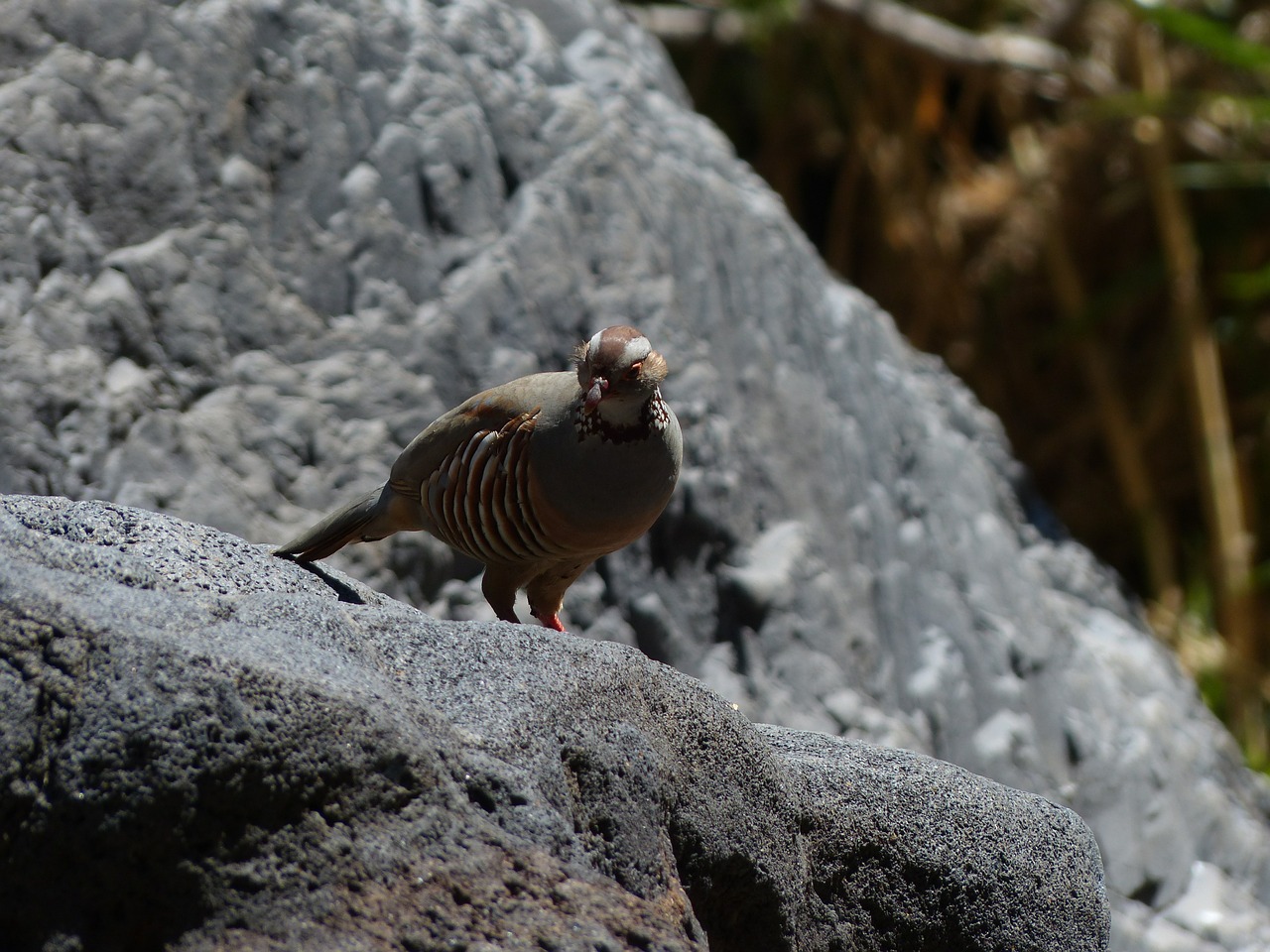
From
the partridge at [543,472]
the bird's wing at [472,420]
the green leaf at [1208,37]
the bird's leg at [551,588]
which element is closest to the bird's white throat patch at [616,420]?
the partridge at [543,472]

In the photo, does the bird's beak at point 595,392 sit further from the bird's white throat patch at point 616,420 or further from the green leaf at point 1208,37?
the green leaf at point 1208,37

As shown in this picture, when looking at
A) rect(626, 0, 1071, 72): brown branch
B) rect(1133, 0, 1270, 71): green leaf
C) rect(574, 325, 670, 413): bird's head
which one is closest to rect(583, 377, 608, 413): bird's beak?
rect(574, 325, 670, 413): bird's head

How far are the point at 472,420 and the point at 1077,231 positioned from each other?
6035 millimetres

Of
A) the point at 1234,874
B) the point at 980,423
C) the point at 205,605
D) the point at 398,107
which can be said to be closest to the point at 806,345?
the point at 980,423

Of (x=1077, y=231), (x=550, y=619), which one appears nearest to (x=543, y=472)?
(x=550, y=619)

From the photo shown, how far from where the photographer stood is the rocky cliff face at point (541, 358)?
12.4 feet

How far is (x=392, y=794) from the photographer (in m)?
1.78

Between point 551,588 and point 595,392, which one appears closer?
point 595,392

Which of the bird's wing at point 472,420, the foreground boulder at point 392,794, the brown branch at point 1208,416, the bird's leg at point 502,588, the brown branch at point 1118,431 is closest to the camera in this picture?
the foreground boulder at point 392,794

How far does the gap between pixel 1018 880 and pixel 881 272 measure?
20.9 feet

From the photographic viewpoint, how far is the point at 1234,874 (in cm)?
466

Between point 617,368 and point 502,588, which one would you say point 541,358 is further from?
point 617,368

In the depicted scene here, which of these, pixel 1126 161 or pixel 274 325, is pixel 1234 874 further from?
pixel 1126 161

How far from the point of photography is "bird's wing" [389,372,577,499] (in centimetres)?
297
